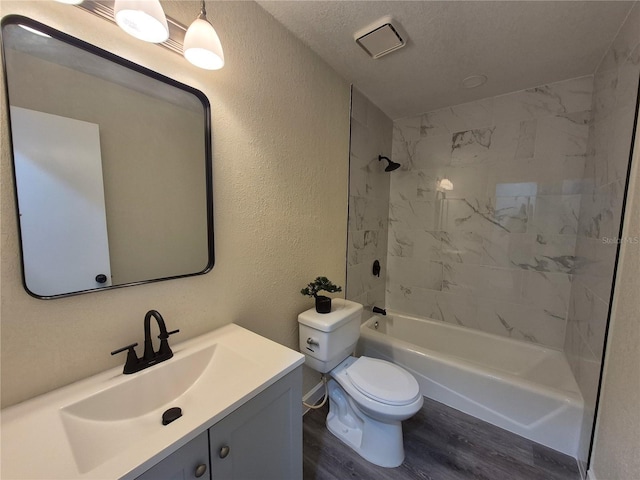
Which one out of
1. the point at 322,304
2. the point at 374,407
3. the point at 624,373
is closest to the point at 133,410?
the point at 322,304

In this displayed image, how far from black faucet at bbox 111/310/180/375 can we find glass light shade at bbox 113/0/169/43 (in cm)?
95

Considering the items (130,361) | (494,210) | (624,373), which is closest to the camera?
(130,361)

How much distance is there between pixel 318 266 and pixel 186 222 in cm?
94

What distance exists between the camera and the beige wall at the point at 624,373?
944 mm

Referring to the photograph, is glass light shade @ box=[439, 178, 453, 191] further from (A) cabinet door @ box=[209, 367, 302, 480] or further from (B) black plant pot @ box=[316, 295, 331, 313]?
(A) cabinet door @ box=[209, 367, 302, 480]

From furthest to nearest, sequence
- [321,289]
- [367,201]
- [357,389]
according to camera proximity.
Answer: [367,201] < [321,289] < [357,389]

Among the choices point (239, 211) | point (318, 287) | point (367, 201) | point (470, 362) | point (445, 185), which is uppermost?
point (445, 185)

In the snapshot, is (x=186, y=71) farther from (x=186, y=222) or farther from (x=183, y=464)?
(x=183, y=464)

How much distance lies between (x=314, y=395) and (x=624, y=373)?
1644 mm

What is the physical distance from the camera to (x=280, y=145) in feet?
4.75

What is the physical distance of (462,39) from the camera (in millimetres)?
1455

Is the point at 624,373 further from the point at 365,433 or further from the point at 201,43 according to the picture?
the point at 201,43

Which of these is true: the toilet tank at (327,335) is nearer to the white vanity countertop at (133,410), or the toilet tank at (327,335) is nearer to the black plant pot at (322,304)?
the black plant pot at (322,304)

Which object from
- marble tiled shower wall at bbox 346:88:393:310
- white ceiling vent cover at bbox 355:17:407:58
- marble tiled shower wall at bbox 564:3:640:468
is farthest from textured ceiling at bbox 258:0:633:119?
marble tiled shower wall at bbox 346:88:393:310
